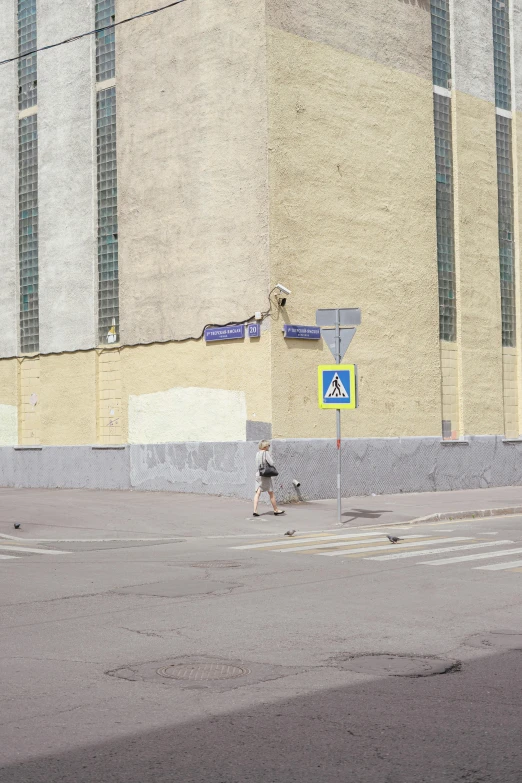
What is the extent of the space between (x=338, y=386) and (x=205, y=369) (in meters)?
6.69

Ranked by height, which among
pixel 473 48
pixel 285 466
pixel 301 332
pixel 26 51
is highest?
pixel 26 51

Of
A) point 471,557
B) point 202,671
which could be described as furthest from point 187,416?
point 202,671

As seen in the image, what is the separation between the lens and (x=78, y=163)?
2916 centimetres

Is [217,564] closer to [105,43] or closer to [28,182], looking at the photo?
[105,43]

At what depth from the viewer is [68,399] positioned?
95.9ft

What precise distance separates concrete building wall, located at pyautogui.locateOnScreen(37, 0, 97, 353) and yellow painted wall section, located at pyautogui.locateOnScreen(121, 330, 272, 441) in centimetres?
210

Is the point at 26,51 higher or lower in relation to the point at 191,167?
higher

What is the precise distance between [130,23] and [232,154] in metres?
5.54

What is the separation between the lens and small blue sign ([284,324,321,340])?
24125 millimetres

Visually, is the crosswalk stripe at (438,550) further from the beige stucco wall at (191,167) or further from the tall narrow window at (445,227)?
the tall narrow window at (445,227)

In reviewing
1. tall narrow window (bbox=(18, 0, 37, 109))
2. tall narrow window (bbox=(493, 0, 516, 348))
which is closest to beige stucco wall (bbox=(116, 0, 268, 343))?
tall narrow window (bbox=(18, 0, 37, 109))

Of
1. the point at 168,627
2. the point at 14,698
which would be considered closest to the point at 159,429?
the point at 168,627

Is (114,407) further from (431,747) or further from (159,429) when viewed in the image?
(431,747)

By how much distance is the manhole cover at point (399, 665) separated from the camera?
23.5 feet
